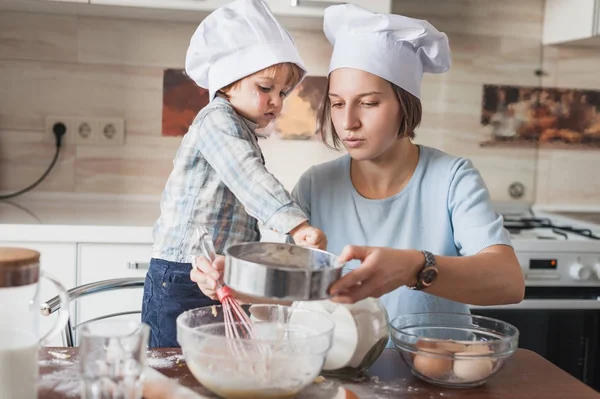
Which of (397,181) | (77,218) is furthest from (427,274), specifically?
(77,218)

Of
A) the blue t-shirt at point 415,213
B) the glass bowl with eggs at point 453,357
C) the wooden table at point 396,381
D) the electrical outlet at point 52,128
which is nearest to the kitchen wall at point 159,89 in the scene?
the electrical outlet at point 52,128

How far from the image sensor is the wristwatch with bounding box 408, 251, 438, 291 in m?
1.14

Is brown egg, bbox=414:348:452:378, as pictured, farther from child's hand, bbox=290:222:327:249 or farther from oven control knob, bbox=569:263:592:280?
oven control knob, bbox=569:263:592:280

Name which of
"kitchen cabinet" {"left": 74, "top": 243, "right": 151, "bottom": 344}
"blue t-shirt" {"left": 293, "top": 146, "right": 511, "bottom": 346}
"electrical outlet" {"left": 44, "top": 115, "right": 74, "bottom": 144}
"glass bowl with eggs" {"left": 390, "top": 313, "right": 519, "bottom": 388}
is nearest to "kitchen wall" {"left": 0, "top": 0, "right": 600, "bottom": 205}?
"electrical outlet" {"left": 44, "top": 115, "right": 74, "bottom": 144}

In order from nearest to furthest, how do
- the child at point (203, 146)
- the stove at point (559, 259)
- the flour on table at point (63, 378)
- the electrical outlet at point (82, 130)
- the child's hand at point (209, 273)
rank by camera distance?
the flour on table at point (63, 378), the child's hand at point (209, 273), the child at point (203, 146), the stove at point (559, 259), the electrical outlet at point (82, 130)

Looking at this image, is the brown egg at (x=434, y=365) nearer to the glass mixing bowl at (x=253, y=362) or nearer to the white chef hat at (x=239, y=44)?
the glass mixing bowl at (x=253, y=362)

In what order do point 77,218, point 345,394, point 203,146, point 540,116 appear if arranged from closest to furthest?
point 345,394
point 203,146
point 77,218
point 540,116

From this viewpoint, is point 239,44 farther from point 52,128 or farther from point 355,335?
point 52,128

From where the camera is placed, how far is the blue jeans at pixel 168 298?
4.71 ft

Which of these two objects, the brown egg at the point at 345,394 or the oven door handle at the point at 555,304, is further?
the oven door handle at the point at 555,304

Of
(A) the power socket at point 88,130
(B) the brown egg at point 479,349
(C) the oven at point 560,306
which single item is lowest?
(C) the oven at point 560,306

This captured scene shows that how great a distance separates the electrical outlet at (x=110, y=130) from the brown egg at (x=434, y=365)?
1687 mm

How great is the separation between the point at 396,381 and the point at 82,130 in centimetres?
171

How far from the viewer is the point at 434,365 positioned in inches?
40.8
